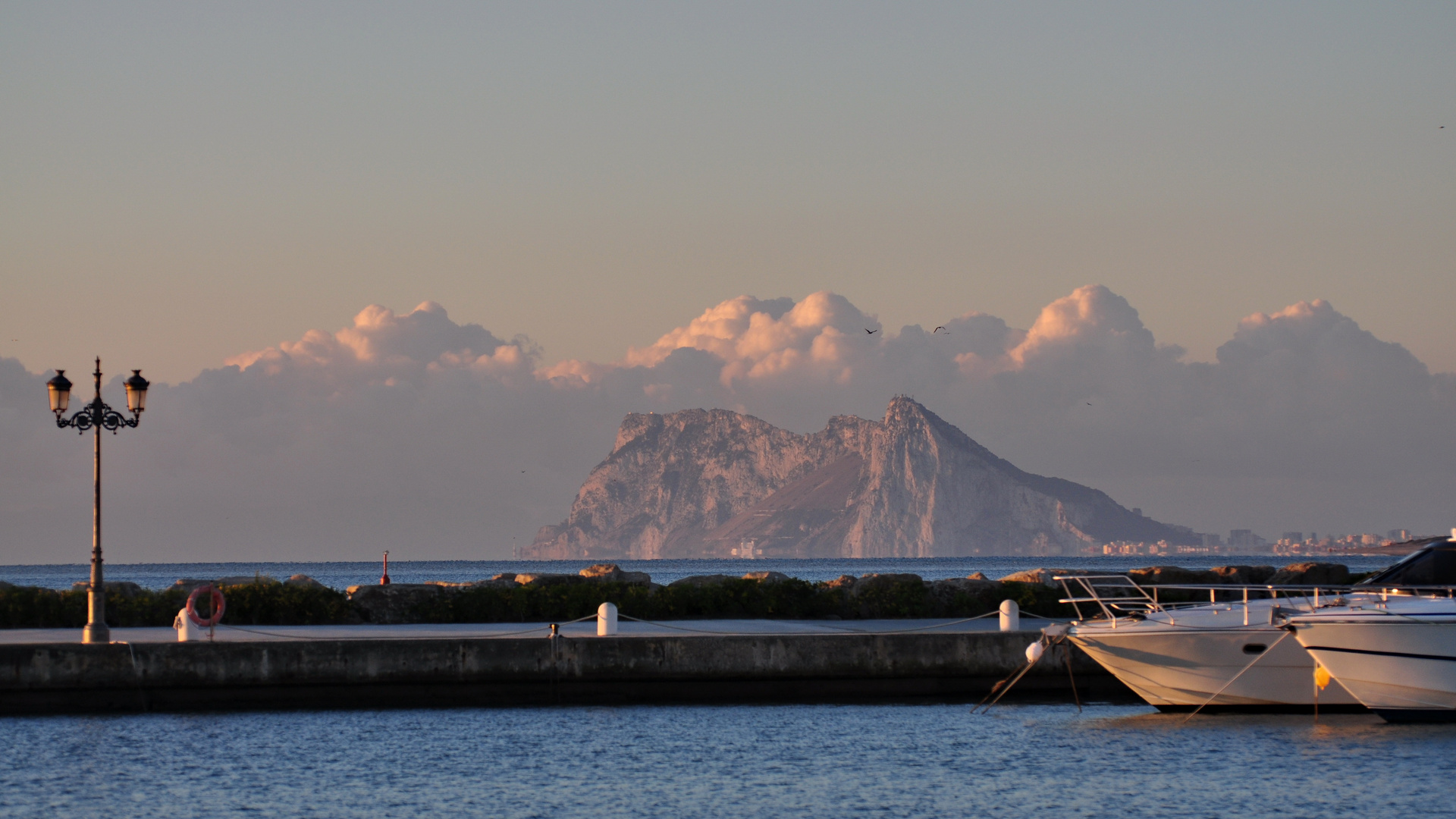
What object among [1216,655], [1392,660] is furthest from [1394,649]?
[1216,655]

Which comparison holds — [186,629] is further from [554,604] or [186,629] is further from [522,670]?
[554,604]

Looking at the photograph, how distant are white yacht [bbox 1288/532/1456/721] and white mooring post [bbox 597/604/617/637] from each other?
11.4 m

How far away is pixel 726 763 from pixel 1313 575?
28102 mm

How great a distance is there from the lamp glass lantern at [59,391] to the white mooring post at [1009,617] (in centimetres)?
1674

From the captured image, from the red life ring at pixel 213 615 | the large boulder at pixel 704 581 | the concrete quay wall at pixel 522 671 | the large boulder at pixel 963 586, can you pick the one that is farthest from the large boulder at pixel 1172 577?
the red life ring at pixel 213 615

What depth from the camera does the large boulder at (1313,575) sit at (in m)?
43.5

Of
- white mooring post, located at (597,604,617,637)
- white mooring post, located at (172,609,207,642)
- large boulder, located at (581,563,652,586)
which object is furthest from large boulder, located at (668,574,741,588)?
white mooring post, located at (172,609,207,642)

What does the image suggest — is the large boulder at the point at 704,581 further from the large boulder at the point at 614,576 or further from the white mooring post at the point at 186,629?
the white mooring post at the point at 186,629

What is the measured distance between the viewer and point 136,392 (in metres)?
26.7

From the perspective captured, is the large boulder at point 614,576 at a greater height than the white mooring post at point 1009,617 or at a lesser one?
greater

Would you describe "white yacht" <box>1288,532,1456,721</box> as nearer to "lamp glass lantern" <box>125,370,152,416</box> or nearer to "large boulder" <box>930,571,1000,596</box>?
"large boulder" <box>930,571,1000,596</box>

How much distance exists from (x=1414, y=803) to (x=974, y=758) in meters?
5.93

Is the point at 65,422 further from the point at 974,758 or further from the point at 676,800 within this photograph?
the point at 974,758

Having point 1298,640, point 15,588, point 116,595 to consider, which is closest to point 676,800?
point 1298,640
